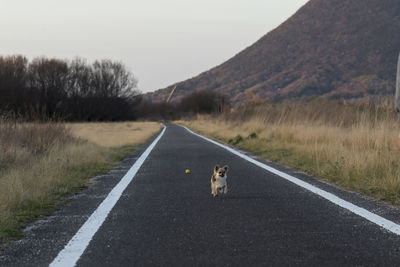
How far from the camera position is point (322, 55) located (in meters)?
97.9

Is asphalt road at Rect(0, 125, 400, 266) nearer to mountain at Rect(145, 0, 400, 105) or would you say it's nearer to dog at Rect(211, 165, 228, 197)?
dog at Rect(211, 165, 228, 197)

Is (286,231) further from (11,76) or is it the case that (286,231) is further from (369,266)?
(11,76)

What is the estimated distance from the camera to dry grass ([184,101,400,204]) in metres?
8.03

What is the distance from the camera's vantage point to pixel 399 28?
99500mm

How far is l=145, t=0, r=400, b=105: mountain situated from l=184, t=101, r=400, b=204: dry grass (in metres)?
54.3

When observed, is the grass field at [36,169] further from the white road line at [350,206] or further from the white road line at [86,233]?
the white road line at [350,206]

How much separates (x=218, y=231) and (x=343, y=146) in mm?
8273

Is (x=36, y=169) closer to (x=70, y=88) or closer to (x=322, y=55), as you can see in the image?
(x=70, y=88)

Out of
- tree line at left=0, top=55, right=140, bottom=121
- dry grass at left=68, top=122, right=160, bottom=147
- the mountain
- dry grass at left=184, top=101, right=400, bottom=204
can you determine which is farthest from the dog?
the mountain

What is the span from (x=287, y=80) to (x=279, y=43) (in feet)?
79.4

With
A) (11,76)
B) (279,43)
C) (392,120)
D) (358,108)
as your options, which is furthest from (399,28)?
(392,120)

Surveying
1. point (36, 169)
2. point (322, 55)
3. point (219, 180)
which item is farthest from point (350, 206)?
point (322, 55)

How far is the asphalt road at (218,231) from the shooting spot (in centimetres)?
390

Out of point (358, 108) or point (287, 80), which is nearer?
point (358, 108)
